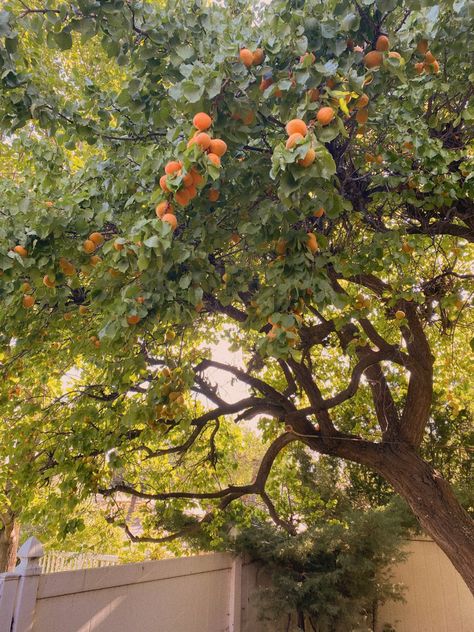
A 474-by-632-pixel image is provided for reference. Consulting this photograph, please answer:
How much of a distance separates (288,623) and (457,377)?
12.2ft

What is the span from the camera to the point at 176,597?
501 centimetres

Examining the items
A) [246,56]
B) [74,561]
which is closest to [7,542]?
[74,561]

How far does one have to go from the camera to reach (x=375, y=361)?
492 centimetres

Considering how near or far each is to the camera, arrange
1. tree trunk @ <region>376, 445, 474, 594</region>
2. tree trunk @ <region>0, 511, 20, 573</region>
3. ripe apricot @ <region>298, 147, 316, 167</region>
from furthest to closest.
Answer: tree trunk @ <region>0, 511, 20, 573</region> → tree trunk @ <region>376, 445, 474, 594</region> → ripe apricot @ <region>298, 147, 316, 167</region>

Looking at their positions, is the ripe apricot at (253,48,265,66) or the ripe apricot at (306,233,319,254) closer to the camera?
the ripe apricot at (253,48,265,66)

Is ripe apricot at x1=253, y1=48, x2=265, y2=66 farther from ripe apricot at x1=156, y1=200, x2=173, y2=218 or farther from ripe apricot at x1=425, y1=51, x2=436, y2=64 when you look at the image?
ripe apricot at x1=425, y1=51, x2=436, y2=64

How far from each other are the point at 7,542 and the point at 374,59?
27.7ft

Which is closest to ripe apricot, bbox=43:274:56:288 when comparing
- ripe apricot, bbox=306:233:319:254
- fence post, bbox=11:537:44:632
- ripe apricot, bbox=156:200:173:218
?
ripe apricot, bbox=156:200:173:218

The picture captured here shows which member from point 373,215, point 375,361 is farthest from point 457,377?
point 373,215

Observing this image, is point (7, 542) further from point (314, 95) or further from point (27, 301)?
point (314, 95)

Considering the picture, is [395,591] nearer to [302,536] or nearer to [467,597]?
[302,536]

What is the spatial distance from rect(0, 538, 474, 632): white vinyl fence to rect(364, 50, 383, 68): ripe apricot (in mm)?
3678

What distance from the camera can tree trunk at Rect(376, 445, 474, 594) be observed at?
4.23m

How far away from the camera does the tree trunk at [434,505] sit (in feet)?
13.9
